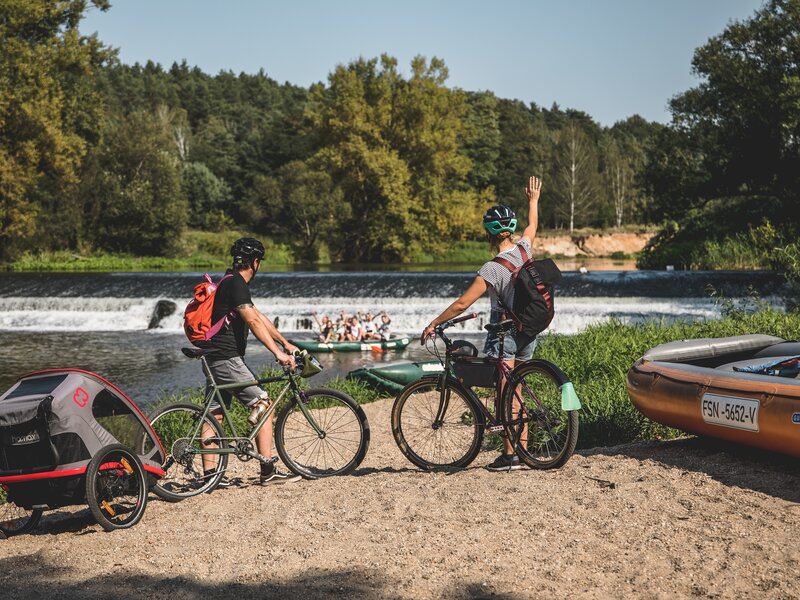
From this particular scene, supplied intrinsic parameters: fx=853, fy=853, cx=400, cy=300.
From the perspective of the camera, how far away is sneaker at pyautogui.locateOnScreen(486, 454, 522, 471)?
6.02 meters

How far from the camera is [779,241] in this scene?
27.1 m

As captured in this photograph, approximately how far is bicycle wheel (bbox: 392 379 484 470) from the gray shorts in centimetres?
104

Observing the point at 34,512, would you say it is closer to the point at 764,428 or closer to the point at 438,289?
the point at 764,428

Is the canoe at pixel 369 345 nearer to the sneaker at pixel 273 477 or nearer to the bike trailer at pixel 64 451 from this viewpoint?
the sneaker at pixel 273 477

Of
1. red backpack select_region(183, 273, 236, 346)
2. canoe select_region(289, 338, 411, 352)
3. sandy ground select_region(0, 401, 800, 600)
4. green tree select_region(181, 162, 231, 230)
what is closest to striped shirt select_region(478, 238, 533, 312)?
sandy ground select_region(0, 401, 800, 600)

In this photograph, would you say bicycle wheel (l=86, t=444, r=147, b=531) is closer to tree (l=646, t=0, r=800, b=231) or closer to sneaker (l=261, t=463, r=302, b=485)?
sneaker (l=261, t=463, r=302, b=485)

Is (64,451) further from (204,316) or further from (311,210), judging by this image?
(311,210)

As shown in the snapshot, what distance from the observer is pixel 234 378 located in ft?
20.4

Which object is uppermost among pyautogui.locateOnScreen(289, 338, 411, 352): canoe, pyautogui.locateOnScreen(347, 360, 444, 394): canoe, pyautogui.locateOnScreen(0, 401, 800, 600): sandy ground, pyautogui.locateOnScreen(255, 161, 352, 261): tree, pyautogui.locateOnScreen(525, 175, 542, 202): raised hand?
pyautogui.locateOnScreen(255, 161, 352, 261): tree

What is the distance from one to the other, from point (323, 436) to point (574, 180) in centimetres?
7073

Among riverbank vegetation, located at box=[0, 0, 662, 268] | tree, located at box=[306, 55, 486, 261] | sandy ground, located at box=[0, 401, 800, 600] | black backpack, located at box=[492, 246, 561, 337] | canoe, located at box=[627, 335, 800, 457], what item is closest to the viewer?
sandy ground, located at box=[0, 401, 800, 600]

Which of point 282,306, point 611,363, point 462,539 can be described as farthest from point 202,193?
point 462,539

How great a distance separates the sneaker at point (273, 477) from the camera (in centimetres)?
634

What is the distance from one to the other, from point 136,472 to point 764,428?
13.0ft
